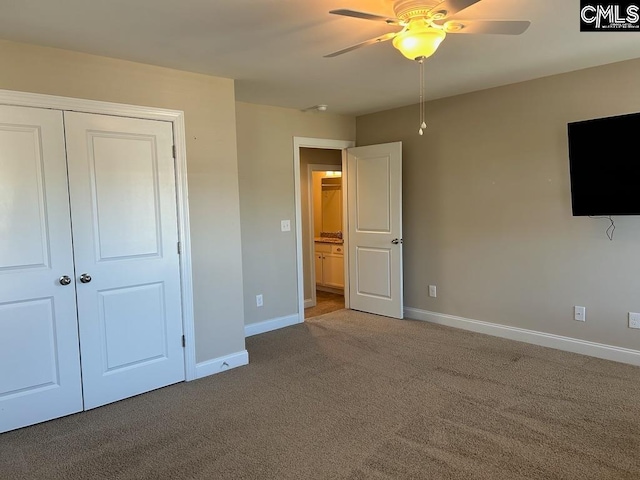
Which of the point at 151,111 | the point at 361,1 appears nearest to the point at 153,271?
the point at 151,111

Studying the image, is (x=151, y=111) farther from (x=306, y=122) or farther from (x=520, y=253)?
(x=520, y=253)

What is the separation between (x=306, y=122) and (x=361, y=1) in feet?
9.29

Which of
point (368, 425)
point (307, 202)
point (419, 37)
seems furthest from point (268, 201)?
point (419, 37)

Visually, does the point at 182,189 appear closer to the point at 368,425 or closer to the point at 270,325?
the point at 270,325

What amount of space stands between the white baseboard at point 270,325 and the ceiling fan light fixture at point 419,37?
330 cm

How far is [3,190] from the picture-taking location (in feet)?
8.65

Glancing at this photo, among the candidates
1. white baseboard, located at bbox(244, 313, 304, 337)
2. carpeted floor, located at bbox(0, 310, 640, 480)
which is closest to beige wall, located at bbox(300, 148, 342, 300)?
white baseboard, located at bbox(244, 313, 304, 337)

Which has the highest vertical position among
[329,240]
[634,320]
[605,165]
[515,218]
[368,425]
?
[605,165]

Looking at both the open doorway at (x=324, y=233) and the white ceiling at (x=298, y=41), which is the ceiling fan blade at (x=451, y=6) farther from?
the open doorway at (x=324, y=233)

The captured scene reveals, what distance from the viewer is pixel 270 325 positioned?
15.7 feet

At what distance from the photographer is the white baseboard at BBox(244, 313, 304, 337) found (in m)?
4.60

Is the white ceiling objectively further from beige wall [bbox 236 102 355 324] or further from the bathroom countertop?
the bathroom countertop

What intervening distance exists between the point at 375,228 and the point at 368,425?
2.84 m

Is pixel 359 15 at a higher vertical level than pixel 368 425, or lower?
higher
